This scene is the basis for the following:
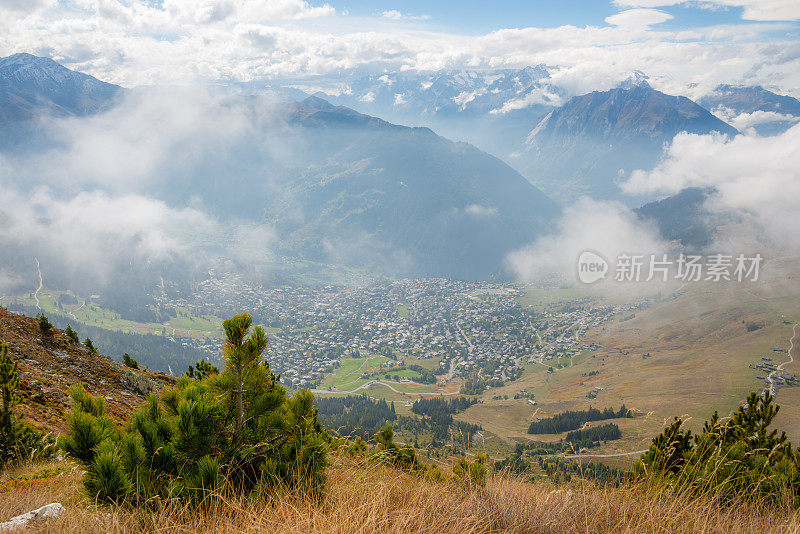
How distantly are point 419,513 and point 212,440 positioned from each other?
1.64m

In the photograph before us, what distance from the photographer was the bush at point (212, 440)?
2717mm

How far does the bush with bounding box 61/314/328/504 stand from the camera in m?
2.72

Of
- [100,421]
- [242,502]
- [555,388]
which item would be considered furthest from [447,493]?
[555,388]

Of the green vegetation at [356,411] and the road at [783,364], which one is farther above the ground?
the road at [783,364]

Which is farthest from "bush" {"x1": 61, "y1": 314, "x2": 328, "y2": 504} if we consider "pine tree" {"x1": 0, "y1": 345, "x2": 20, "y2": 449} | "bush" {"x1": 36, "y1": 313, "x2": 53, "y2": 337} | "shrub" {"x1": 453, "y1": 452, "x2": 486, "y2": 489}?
"bush" {"x1": 36, "y1": 313, "x2": 53, "y2": 337}

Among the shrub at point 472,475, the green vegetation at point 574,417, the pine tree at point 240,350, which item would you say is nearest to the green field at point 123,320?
the green vegetation at point 574,417

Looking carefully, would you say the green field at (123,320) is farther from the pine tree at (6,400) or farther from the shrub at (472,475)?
the shrub at (472,475)

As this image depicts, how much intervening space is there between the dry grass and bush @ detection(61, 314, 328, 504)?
0.16 metres

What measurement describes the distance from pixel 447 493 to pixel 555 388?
326 ft

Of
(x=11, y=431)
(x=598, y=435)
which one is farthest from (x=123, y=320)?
(x=11, y=431)

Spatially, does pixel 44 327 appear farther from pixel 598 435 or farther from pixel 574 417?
pixel 574 417

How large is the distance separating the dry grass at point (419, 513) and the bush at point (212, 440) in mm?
157

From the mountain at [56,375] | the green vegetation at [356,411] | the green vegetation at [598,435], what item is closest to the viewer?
the mountain at [56,375]

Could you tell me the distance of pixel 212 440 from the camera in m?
2.87
